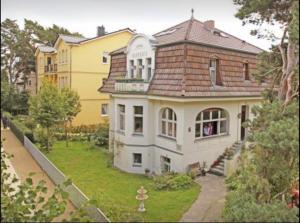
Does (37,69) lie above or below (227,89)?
above

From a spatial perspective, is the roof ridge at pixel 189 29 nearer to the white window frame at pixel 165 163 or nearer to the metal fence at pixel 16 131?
the white window frame at pixel 165 163

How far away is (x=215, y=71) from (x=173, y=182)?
21.3ft

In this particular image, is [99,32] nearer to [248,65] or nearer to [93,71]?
[93,71]

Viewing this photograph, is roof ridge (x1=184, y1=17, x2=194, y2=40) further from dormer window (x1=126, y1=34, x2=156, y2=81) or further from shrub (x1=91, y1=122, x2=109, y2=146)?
shrub (x1=91, y1=122, x2=109, y2=146)

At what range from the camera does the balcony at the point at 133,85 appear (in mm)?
17031

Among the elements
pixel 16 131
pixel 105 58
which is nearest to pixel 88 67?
pixel 105 58

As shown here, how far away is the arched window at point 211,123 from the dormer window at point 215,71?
1.56m

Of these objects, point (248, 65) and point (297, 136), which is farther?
point (248, 65)

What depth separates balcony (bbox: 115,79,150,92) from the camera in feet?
55.9

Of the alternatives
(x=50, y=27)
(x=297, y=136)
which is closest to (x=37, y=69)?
(x=50, y=27)

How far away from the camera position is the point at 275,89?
32.0 feet

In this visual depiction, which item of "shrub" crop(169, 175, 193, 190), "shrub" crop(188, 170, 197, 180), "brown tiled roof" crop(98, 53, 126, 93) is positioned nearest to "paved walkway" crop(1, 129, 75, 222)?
"shrub" crop(169, 175, 193, 190)

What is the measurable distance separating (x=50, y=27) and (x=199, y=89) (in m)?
38.6

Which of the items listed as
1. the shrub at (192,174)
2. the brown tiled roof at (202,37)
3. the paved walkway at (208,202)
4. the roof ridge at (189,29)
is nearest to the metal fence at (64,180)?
the paved walkway at (208,202)
